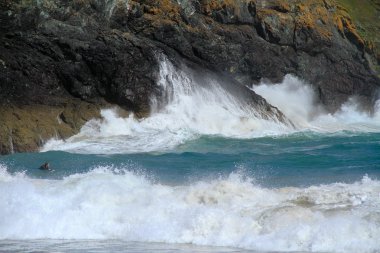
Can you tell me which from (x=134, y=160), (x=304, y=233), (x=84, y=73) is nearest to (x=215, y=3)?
(x=84, y=73)

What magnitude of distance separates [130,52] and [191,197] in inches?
605

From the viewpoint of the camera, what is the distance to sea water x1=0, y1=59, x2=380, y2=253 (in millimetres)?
10938

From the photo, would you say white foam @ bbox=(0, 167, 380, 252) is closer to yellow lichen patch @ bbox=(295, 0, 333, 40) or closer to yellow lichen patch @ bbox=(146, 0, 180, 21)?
yellow lichen patch @ bbox=(146, 0, 180, 21)

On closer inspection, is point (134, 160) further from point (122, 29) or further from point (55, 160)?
point (122, 29)

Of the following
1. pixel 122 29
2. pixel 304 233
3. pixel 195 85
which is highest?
pixel 122 29

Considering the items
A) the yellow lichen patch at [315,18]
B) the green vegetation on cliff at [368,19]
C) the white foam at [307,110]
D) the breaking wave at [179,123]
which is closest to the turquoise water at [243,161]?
the breaking wave at [179,123]

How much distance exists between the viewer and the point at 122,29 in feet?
96.6

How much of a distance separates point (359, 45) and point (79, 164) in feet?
83.5

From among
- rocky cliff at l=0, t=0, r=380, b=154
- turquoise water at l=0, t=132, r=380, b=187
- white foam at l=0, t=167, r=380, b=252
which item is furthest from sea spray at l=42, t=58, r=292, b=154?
white foam at l=0, t=167, r=380, b=252

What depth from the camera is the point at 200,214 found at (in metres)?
11.8

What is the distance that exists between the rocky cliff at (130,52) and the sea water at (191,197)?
1361 millimetres

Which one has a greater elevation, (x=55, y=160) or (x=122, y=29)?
(x=122, y=29)

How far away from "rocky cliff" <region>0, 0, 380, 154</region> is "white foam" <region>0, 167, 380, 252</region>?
33.3 feet

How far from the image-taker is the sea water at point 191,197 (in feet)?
35.9
